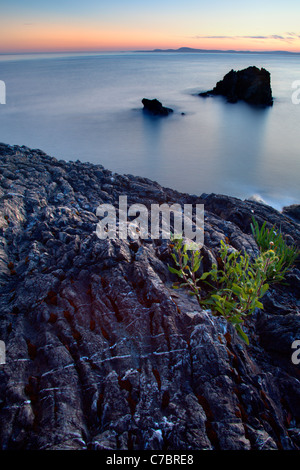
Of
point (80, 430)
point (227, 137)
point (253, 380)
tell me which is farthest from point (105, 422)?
point (227, 137)

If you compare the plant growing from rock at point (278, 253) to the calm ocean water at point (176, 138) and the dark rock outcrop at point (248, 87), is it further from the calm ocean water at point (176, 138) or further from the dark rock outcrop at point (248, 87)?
the dark rock outcrop at point (248, 87)

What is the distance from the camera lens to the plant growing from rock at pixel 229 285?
3.65 m

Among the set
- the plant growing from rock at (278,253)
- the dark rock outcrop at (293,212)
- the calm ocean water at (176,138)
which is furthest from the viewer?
the calm ocean water at (176,138)

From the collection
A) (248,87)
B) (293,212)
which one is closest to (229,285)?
(293,212)

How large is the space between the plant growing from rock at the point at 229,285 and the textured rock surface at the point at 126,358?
7.8 inches

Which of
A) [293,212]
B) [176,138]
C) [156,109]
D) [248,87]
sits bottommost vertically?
[293,212]

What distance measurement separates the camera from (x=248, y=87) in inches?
1474

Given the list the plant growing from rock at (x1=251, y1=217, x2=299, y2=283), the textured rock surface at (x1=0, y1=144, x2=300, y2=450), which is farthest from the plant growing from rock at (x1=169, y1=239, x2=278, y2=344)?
the plant growing from rock at (x1=251, y1=217, x2=299, y2=283)

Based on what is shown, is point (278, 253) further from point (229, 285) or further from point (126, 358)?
point (126, 358)

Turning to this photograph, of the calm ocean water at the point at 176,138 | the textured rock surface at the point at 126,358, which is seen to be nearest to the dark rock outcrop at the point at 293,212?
the calm ocean water at the point at 176,138

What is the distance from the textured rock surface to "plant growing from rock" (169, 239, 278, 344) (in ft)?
0.65

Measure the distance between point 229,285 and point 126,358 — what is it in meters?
1.99

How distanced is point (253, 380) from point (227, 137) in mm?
21339
